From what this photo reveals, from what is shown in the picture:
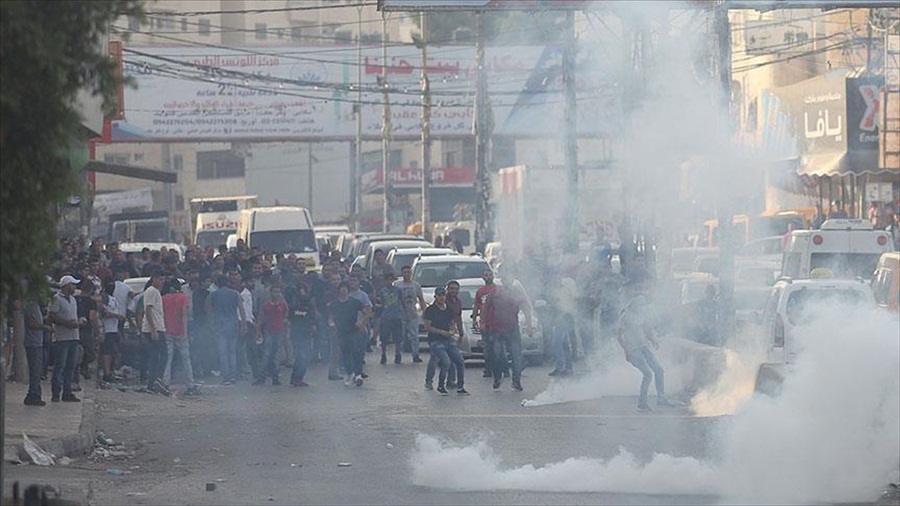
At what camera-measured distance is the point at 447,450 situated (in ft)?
44.3

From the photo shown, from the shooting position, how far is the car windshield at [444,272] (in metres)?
28.1

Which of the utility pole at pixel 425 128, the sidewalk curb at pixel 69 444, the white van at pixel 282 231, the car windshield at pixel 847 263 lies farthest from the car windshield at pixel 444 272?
the utility pole at pixel 425 128

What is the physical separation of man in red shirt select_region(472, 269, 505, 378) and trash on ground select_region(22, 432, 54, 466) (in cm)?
844

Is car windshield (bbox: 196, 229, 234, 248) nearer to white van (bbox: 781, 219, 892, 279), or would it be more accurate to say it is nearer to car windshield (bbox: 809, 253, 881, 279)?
white van (bbox: 781, 219, 892, 279)

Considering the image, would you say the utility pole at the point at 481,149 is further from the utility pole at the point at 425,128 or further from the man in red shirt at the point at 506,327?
the man in red shirt at the point at 506,327

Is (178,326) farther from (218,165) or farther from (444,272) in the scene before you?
(218,165)

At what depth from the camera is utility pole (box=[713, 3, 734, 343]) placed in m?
21.5

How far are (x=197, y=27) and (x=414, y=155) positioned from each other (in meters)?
14.0

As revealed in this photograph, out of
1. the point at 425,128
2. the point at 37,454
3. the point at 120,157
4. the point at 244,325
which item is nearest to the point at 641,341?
the point at 244,325

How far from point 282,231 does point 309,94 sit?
48.7 ft

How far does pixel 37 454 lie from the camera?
14.0 meters

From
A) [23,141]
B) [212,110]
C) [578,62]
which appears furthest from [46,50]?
[212,110]

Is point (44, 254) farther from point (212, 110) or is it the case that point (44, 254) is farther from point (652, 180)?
point (212, 110)

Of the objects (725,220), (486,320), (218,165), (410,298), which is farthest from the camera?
(218,165)
